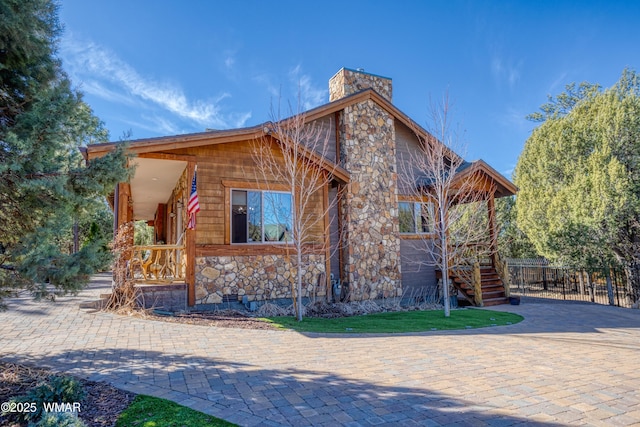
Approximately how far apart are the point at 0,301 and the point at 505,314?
36.6 feet

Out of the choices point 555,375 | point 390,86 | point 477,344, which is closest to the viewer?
point 555,375

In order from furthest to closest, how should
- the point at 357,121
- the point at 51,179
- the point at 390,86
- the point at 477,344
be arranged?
the point at 390,86 → the point at 357,121 → the point at 477,344 → the point at 51,179

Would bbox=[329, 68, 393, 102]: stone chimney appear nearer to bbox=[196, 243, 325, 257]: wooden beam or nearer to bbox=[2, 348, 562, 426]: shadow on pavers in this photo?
bbox=[196, 243, 325, 257]: wooden beam

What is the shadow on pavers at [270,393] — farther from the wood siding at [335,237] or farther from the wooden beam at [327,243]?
the wood siding at [335,237]

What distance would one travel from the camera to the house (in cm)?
984

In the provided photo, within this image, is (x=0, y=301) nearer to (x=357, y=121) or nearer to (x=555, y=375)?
(x=555, y=375)

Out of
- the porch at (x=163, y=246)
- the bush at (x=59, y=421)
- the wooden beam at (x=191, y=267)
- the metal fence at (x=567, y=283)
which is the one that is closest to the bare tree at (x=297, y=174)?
the porch at (x=163, y=246)

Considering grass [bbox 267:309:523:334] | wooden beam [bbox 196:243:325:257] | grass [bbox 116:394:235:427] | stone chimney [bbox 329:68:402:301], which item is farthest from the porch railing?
grass [bbox 116:394:235:427]

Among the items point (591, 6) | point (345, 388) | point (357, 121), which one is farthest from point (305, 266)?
Answer: point (591, 6)

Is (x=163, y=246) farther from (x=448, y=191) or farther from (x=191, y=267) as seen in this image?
(x=448, y=191)

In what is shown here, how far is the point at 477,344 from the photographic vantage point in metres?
6.83

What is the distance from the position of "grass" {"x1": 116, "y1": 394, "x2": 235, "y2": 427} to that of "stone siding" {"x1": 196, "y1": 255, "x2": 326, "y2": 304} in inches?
237

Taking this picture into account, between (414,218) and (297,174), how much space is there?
5.03m

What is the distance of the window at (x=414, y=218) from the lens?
13.5 metres
